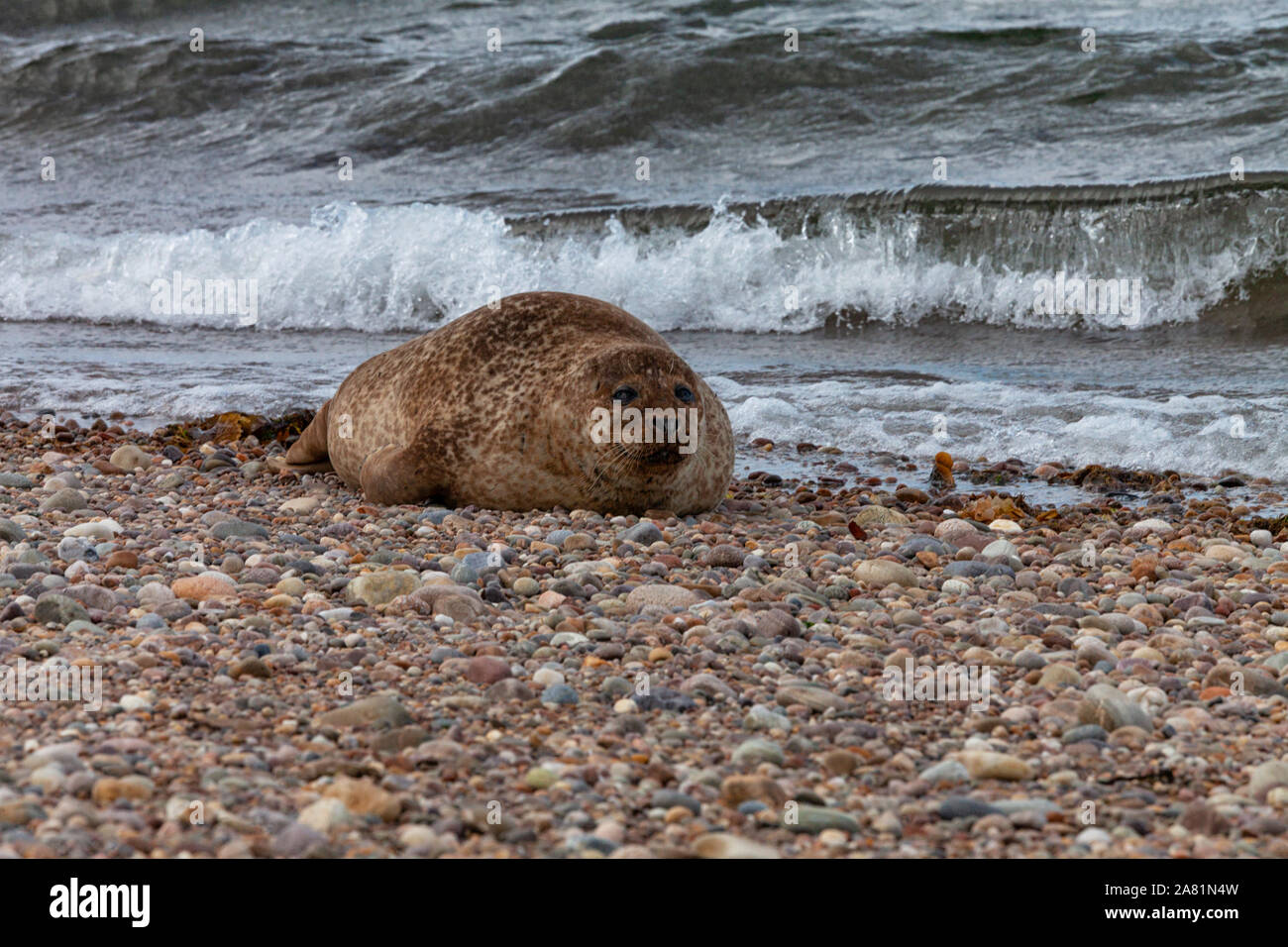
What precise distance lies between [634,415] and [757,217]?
7.20 m

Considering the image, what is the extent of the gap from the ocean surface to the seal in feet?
5.99

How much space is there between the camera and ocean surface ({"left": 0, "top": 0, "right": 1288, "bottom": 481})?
8.24 meters

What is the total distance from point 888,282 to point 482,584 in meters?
7.65

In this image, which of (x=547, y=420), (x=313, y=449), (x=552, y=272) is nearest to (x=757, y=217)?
(x=552, y=272)

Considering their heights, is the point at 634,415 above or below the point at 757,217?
below

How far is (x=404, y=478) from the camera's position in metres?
5.30

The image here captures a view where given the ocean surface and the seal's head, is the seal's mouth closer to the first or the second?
the seal's head

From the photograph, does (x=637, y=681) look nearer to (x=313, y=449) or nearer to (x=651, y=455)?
(x=651, y=455)

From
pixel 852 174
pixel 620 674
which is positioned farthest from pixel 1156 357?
pixel 620 674

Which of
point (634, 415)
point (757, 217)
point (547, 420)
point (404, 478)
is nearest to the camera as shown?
point (634, 415)

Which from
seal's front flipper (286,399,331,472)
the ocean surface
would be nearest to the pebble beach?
seal's front flipper (286,399,331,472)

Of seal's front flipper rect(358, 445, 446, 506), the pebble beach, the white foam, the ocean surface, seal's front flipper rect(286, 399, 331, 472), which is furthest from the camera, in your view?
the white foam

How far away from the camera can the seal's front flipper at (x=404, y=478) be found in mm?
5309

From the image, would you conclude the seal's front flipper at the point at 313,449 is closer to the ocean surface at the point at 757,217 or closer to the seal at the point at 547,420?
the seal at the point at 547,420
